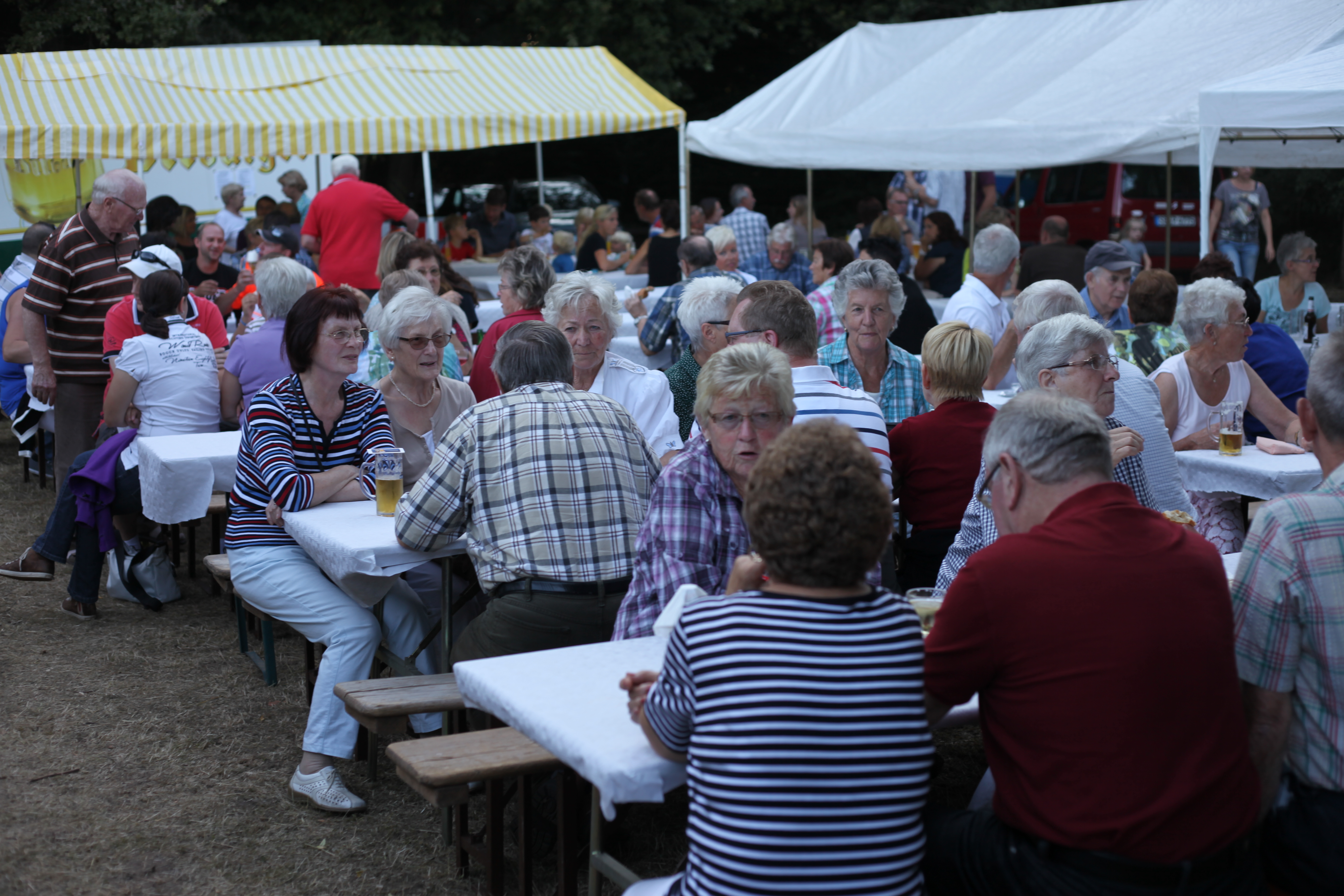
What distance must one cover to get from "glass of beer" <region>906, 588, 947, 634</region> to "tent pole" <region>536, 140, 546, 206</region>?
9.84m

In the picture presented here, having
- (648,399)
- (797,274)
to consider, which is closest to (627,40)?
(797,274)

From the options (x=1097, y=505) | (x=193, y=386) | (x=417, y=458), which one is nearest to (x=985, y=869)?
(x=1097, y=505)

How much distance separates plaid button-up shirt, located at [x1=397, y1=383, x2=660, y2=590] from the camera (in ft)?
10.1

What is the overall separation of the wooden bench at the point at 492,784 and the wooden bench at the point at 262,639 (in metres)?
0.90

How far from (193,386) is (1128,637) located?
13.6 feet

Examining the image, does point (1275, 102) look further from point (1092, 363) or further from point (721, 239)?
point (1092, 363)

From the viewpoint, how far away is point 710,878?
1.82 meters

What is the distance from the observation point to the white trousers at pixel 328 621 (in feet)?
11.5

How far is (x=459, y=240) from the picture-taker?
1266 cm

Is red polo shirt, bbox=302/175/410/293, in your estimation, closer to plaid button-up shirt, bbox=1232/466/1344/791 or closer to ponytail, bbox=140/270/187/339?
ponytail, bbox=140/270/187/339

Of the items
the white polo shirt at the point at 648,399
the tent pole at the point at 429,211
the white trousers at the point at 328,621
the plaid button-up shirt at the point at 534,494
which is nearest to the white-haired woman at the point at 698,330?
the white polo shirt at the point at 648,399

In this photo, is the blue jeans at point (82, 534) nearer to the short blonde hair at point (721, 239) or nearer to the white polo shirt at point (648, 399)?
the white polo shirt at point (648, 399)

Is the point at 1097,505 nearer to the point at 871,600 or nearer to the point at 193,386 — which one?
the point at 871,600

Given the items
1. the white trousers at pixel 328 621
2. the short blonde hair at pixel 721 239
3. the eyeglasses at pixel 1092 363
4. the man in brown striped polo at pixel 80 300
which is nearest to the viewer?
the eyeglasses at pixel 1092 363
